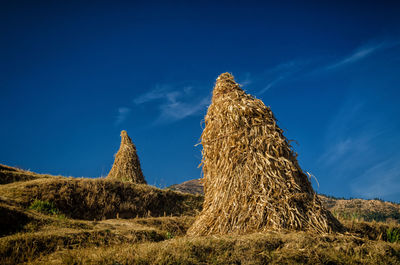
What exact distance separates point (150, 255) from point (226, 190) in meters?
2.39

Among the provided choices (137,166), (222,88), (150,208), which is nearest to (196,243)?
(222,88)

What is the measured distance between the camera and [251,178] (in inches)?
206

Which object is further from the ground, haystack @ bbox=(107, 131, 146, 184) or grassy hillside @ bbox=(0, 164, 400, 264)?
haystack @ bbox=(107, 131, 146, 184)

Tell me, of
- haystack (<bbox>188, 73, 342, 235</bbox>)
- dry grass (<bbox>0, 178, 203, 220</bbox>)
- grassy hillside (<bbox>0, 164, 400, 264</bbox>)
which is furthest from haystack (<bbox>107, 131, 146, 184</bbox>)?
haystack (<bbox>188, 73, 342, 235</bbox>)

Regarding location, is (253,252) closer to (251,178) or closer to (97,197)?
(251,178)

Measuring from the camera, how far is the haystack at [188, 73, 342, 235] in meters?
4.88

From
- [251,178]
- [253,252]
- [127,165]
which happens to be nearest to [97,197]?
[127,165]

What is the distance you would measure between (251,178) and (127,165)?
567 inches

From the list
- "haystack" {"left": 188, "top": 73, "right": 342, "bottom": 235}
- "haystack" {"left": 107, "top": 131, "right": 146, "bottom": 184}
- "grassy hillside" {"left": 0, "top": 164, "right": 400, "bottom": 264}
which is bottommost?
"grassy hillside" {"left": 0, "top": 164, "right": 400, "bottom": 264}

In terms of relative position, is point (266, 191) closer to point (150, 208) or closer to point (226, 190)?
point (226, 190)

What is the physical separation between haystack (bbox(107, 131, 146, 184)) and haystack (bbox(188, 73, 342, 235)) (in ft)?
42.0

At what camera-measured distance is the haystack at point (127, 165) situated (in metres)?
18.0

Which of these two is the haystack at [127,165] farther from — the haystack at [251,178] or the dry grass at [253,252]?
the dry grass at [253,252]

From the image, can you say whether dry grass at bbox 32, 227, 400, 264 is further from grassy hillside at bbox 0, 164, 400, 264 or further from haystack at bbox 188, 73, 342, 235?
haystack at bbox 188, 73, 342, 235
